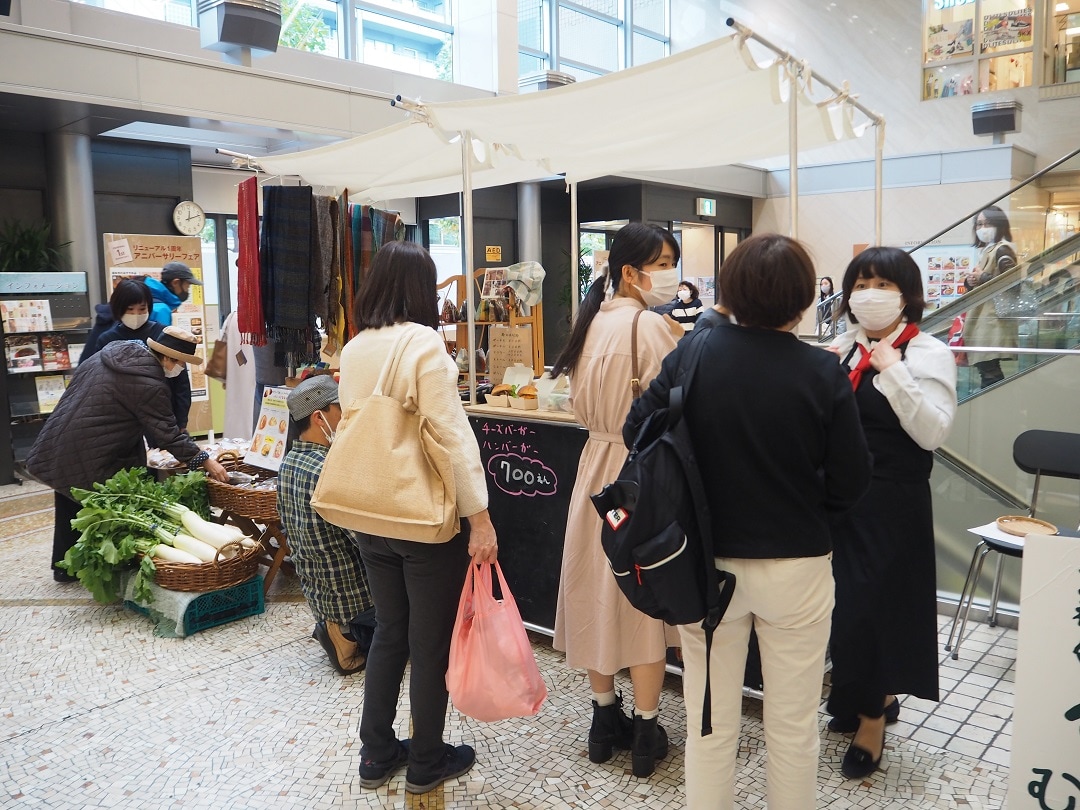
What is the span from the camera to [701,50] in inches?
104

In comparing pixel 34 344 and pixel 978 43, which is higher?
pixel 978 43

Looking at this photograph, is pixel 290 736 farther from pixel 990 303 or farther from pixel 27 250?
pixel 27 250

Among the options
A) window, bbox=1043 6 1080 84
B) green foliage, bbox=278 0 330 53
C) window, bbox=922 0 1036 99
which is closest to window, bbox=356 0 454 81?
green foliage, bbox=278 0 330 53

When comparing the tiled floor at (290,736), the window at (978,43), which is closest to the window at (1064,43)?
the window at (978,43)

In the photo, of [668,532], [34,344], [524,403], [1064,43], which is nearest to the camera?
[668,532]

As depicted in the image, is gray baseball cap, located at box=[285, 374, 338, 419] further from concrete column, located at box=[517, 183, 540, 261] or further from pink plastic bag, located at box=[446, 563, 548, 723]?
concrete column, located at box=[517, 183, 540, 261]

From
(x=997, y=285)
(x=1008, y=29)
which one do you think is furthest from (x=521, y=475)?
(x=1008, y=29)

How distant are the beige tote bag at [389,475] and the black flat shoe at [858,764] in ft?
4.58

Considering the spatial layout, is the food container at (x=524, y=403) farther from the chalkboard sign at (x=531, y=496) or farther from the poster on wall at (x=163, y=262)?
the poster on wall at (x=163, y=262)

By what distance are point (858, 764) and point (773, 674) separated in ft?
2.92

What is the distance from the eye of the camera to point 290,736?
2.77m

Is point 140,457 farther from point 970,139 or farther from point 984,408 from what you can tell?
point 970,139

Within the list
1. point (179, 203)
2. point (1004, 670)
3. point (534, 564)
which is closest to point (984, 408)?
point (1004, 670)

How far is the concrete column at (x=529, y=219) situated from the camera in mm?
11844
